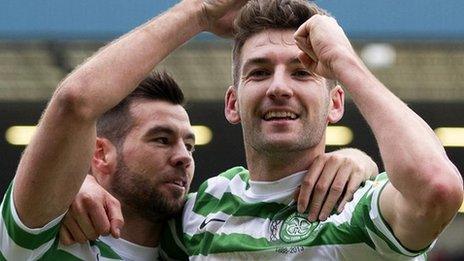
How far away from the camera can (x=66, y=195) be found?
4473 millimetres

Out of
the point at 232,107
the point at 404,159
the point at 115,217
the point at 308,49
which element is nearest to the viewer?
the point at 404,159

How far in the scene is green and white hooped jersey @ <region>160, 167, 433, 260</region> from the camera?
4.26 meters

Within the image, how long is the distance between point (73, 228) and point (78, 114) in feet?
1.69

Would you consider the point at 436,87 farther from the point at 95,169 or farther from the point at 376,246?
the point at 376,246

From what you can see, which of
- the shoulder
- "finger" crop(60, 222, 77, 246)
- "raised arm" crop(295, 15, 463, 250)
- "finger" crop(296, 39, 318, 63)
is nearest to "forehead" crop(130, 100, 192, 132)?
the shoulder

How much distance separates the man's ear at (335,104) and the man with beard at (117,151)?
45 centimetres

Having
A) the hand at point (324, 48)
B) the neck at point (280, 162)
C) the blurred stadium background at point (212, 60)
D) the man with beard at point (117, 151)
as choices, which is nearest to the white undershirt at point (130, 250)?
the man with beard at point (117, 151)

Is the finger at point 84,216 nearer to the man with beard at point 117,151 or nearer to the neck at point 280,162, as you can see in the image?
the man with beard at point 117,151

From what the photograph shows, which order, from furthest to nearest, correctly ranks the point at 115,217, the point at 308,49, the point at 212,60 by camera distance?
the point at 212,60
the point at 115,217
the point at 308,49

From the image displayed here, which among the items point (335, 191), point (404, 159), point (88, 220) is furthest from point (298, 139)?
point (88, 220)

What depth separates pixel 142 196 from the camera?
16.8ft

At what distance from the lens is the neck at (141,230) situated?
5.12 meters

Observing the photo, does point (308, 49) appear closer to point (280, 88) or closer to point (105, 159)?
point (280, 88)

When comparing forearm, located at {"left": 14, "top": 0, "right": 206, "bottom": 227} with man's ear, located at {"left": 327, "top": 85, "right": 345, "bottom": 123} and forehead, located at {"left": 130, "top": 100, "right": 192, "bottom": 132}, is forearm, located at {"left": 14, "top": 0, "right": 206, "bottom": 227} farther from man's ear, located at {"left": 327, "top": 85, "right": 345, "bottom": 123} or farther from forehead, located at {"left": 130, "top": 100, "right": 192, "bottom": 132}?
forehead, located at {"left": 130, "top": 100, "right": 192, "bottom": 132}
